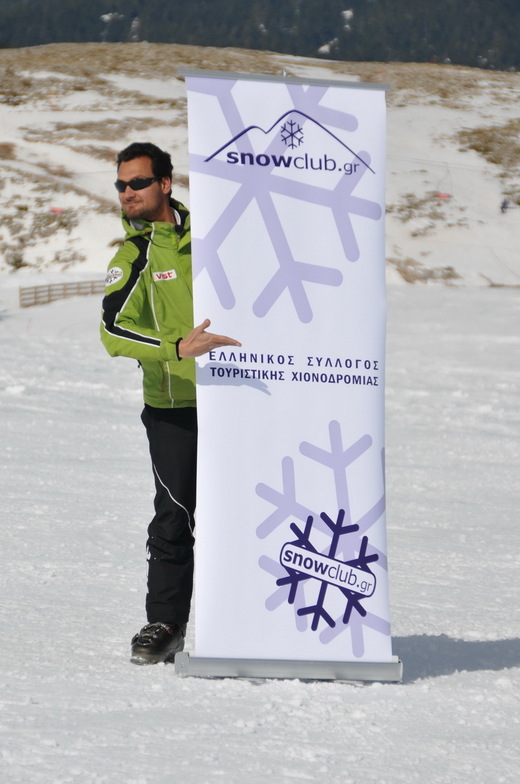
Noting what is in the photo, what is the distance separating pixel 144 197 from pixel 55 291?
2407cm

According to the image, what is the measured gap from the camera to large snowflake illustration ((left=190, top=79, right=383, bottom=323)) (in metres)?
3.96

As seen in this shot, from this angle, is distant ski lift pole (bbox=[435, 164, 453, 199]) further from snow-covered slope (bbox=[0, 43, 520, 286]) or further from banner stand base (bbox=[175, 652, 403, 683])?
banner stand base (bbox=[175, 652, 403, 683])

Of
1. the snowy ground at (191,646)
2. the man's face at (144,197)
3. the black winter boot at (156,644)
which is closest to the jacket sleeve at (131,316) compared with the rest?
the man's face at (144,197)

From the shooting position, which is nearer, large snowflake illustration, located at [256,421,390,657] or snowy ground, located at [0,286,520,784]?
snowy ground, located at [0,286,520,784]

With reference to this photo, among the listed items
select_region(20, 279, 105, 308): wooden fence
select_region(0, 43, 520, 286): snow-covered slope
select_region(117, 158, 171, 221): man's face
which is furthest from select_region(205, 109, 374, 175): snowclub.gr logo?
select_region(0, 43, 520, 286): snow-covered slope

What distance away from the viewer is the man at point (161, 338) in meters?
4.14

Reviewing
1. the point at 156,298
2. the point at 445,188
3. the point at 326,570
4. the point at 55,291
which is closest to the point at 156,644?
the point at 326,570

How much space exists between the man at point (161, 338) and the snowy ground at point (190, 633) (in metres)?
0.29

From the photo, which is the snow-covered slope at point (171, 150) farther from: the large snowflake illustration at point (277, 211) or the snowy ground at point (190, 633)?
the large snowflake illustration at point (277, 211)

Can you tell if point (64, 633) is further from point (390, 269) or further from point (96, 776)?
point (390, 269)

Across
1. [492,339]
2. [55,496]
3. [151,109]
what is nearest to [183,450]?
[55,496]

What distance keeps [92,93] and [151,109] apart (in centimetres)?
416

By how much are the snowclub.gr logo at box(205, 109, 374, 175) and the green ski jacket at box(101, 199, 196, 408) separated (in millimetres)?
432

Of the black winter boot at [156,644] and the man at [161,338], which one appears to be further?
the black winter boot at [156,644]
